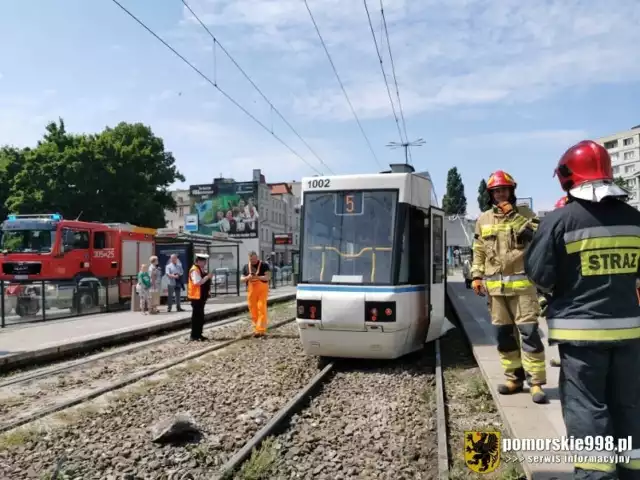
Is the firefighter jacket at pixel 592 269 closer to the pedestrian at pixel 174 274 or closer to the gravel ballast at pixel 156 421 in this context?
the gravel ballast at pixel 156 421

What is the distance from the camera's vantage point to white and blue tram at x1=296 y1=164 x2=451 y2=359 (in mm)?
8344

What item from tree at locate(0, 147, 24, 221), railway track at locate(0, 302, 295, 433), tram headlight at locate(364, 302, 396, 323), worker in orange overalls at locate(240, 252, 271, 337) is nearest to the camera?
railway track at locate(0, 302, 295, 433)

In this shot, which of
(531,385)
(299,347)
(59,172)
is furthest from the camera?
(59,172)

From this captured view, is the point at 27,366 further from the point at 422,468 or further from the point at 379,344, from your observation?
the point at 422,468

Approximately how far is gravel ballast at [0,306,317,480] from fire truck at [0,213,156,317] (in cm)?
816

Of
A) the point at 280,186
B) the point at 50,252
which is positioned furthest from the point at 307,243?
the point at 280,186

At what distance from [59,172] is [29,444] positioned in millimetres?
44141

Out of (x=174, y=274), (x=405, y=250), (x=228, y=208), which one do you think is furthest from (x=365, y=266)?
(x=228, y=208)

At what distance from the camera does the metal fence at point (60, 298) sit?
14719 millimetres

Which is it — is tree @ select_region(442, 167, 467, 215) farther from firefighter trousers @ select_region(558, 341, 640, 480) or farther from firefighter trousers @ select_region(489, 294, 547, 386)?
firefighter trousers @ select_region(558, 341, 640, 480)

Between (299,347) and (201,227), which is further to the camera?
(201,227)

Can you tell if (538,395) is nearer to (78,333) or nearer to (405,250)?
(405,250)

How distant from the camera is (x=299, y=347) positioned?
37.1 ft

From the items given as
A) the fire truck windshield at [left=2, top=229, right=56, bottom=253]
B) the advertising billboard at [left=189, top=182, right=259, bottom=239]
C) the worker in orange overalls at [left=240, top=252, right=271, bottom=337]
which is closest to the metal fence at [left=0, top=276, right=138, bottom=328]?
the fire truck windshield at [left=2, top=229, right=56, bottom=253]
